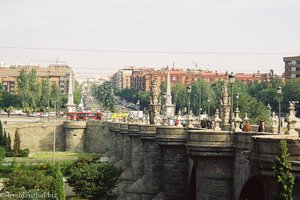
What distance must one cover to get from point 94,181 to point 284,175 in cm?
3544

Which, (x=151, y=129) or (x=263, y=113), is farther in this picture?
(x=263, y=113)

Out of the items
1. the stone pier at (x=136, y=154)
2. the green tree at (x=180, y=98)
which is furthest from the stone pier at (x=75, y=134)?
the stone pier at (x=136, y=154)

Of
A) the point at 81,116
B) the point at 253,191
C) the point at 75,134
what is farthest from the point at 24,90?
the point at 253,191

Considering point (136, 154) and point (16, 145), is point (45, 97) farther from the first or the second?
point (136, 154)

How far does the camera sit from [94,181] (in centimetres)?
5375

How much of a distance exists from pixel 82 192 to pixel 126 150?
51.7ft

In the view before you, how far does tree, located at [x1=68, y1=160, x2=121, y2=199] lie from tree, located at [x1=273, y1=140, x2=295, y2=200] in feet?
113

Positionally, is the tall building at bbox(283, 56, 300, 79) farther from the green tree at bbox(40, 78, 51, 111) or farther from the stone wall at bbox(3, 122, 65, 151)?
the stone wall at bbox(3, 122, 65, 151)

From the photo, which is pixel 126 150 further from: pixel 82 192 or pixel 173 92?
pixel 173 92

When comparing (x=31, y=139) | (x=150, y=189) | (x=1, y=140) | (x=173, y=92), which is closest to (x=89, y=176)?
(x=150, y=189)

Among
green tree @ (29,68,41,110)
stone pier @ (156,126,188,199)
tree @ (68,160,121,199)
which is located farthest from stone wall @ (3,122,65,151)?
stone pier @ (156,126,188,199)

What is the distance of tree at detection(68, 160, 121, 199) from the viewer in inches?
2093

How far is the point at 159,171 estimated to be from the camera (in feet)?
156

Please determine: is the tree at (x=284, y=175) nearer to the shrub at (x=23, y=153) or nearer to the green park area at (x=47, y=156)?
the green park area at (x=47, y=156)
